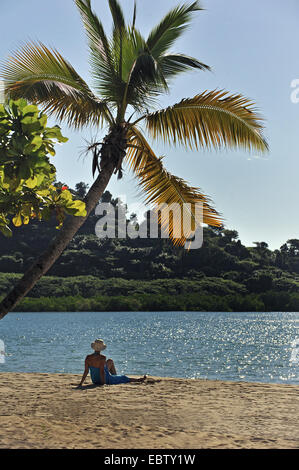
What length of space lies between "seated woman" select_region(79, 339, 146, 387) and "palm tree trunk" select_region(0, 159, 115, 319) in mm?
2323

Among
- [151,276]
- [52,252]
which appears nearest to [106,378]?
[52,252]

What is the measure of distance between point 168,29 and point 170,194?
2849 mm

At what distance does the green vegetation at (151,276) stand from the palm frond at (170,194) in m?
72.2

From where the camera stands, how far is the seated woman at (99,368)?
9.50 metres

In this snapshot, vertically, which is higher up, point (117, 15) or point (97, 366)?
point (117, 15)

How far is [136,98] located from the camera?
30.4 ft

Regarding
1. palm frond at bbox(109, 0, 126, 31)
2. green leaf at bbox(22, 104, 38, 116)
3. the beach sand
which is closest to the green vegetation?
the beach sand

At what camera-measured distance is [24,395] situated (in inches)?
353

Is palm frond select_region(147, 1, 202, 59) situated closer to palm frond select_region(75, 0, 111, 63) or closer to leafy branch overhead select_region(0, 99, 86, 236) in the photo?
palm frond select_region(75, 0, 111, 63)

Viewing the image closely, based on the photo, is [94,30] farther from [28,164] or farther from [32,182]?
[28,164]

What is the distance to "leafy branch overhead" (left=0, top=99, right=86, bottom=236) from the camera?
16.3 feet

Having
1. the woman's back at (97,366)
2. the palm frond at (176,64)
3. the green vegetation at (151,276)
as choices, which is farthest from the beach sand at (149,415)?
the green vegetation at (151,276)

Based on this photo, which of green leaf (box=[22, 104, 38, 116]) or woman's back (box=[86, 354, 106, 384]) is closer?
green leaf (box=[22, 104, 38, 116])
